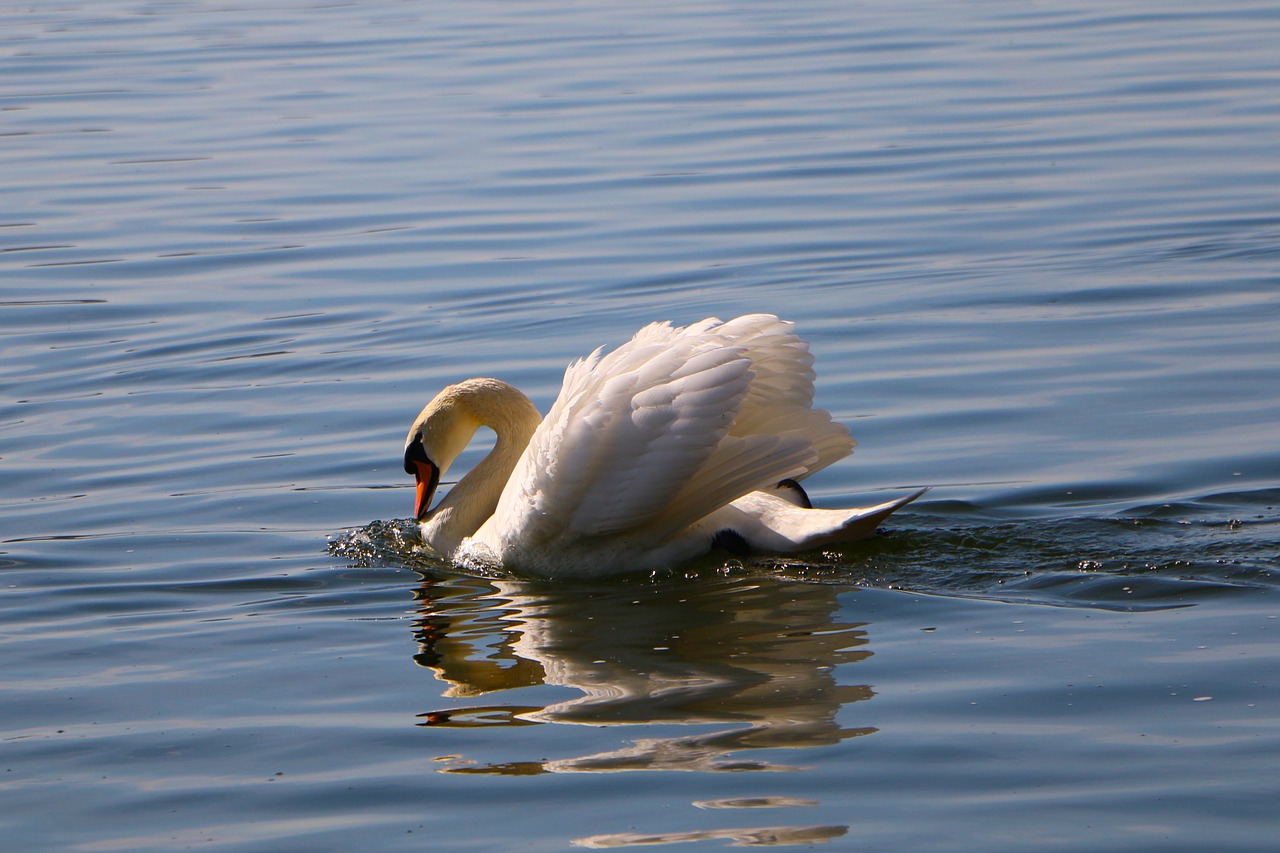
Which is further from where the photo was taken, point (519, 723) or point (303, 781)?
point (519, 723)

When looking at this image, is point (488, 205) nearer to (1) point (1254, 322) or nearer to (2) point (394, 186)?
(2) point (394, 186)

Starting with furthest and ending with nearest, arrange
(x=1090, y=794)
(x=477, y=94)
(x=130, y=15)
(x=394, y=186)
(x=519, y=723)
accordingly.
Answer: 1. (x=130, y=15)
2. (x=477, y=94)
3. (x=394, y=186)
4. (x=519, y=723)
5. (x=1090, y=794)

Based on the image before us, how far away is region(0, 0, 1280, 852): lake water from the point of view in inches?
210

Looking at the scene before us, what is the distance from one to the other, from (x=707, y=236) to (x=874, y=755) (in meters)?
8.96

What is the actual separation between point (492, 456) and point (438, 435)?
0.89 ft

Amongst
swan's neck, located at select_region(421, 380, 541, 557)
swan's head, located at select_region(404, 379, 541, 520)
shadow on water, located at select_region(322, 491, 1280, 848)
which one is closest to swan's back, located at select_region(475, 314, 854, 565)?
shadow on water, located at select_region(322, 491, 1280, 848)

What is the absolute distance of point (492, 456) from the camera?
861 cm

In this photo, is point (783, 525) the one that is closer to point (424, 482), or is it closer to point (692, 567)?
point (692, 567)

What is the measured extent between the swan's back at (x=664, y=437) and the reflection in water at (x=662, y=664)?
0.30 m

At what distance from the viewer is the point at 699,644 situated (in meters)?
6.57

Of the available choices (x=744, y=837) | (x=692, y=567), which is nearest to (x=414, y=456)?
(x=692, y=567)

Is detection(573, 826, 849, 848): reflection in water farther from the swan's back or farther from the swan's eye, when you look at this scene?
the swan's eye

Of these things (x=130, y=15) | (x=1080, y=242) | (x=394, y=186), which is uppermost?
(x=130, y=15)

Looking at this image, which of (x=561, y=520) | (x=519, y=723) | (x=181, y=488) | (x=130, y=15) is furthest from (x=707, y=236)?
(x=130, y=15)
